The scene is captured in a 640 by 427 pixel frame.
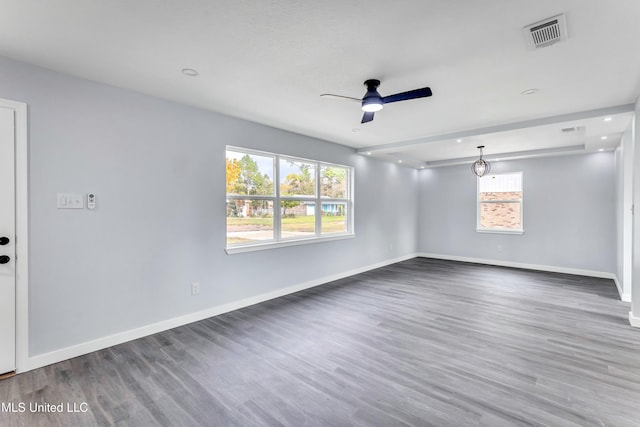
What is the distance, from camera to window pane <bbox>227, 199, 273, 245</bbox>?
4059 millimetres

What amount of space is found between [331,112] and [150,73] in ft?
6.54

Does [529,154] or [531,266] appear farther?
[531,266]

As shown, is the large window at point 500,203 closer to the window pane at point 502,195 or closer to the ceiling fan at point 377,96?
the window pane at point 502,195

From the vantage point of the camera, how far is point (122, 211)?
3.04m

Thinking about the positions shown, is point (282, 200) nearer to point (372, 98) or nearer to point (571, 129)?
point (372, 98)

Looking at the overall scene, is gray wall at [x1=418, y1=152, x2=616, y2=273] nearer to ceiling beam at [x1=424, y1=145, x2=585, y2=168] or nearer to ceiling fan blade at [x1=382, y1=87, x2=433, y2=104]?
ceiling beam at [x1=424, y1=145, x2=585, y2=168]

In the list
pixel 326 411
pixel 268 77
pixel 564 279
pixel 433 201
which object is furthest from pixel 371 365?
pixel 433 201

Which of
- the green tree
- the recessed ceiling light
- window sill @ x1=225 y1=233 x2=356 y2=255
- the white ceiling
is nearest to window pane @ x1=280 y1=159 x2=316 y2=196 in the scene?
the green tree

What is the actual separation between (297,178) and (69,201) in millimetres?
2976

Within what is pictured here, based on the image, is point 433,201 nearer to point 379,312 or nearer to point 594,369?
point 379,312

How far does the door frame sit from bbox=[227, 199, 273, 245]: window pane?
6.39 feet

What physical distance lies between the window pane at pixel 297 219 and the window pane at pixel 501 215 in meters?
4.63

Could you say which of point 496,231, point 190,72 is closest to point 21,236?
point 190,72

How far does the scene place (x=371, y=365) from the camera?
2596 mm
